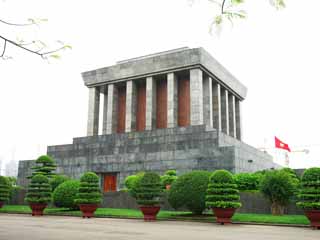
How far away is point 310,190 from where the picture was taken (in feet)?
41.2

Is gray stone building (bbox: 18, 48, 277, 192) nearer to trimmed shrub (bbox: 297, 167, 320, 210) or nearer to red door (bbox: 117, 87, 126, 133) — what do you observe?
red door (bbox: 117, 87, 126, 133)

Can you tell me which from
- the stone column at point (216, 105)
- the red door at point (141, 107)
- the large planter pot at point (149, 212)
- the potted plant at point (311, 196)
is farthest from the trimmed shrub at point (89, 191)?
the stone column at point (216, 105)

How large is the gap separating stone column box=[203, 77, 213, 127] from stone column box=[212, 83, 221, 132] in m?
2.06

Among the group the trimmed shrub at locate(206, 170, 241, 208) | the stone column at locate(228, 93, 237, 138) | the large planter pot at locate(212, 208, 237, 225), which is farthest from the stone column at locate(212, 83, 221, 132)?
the large planter pot at locate(212, 208, 237, 225)

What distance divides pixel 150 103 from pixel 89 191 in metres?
14.2

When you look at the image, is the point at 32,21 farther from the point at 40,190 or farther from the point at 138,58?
the point at 138,58

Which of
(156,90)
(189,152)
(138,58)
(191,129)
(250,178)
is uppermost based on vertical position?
(138,58)

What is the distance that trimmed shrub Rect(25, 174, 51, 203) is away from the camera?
18.4 m

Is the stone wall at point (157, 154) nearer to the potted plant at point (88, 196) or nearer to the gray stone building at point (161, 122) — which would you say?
the gray stone building at point (161, 122)

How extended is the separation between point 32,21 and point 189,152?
62.9ft

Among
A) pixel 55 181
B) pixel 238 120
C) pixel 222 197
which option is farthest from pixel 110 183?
pixel 238 120

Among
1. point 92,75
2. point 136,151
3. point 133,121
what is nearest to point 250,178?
point 136,151

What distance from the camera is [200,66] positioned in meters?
28.7

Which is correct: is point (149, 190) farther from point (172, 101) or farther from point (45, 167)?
point (172, 101)
